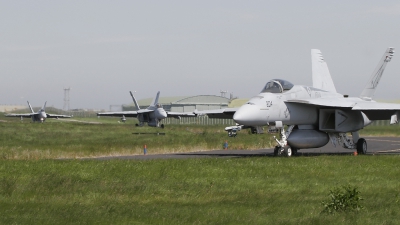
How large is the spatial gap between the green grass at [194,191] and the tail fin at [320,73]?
970cm

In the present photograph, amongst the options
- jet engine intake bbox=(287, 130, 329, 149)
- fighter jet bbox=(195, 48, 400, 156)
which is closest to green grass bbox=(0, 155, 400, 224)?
fighter jet bbox=(195, 48, 400, 156)

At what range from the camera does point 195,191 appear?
14688 millimetres

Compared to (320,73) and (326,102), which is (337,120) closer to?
(326,102)

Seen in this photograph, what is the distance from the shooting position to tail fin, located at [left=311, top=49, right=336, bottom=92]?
102ft

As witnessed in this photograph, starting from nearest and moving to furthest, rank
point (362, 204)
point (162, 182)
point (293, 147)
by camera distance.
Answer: point (362, 204) → point (162, 182) → point (293, 147)

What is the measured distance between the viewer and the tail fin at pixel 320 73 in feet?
102

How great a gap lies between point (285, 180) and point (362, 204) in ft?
13.8

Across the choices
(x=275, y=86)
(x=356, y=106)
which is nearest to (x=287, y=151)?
(x=275, y=86)

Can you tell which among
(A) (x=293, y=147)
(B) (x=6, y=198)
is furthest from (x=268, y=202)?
(A) (x=293, y=147)

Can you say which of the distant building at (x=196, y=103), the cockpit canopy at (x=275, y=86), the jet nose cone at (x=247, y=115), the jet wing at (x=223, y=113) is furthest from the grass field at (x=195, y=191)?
the distant building at (x=196, y=103)

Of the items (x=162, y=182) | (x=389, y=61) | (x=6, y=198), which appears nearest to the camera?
(x=6, y=198)

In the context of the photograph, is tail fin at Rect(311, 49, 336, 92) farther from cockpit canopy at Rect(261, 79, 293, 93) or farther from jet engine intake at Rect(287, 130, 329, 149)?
cockpit canopy at Rect(261, 79, 293, 93)

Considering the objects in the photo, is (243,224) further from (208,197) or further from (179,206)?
(208,197)

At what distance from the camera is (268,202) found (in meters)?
13.0
